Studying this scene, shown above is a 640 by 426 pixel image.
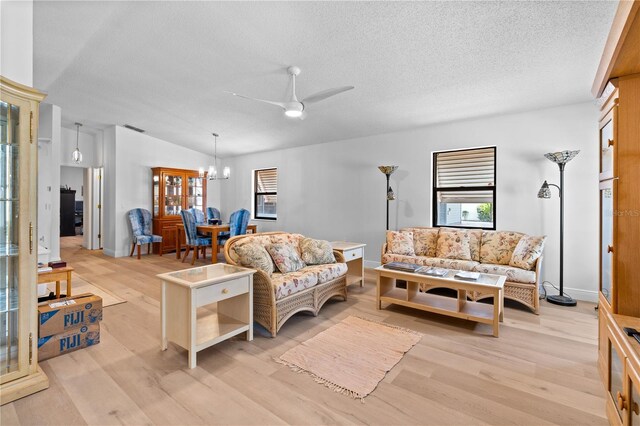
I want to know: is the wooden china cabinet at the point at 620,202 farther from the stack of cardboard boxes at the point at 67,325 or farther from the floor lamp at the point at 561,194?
the stack of cardboard boxes at the point at 67,325

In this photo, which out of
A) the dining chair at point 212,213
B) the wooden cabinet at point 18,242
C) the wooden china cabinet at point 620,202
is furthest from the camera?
the dining chair at point 212,213

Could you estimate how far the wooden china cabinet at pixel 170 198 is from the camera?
697 cm

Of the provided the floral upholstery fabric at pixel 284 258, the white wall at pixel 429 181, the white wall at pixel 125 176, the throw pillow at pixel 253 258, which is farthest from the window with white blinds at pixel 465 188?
the white wall at pixel 125 176

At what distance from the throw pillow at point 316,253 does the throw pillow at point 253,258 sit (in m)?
0.77

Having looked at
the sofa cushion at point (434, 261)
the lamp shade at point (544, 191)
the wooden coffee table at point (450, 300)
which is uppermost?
the lamp shade at point (544, 191)

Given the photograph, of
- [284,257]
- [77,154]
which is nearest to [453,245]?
[284,257]

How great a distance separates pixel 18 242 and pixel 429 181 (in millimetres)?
4820

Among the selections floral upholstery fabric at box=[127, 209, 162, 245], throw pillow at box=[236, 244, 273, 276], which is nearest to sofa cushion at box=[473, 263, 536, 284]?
throw pillow at box=[236, 244, 273, 276]

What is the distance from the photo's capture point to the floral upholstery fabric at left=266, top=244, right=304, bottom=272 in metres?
3.32

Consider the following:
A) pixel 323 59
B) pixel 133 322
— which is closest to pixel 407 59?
pixel 323 59

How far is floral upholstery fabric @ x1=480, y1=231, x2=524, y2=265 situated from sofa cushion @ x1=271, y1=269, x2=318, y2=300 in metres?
2.43

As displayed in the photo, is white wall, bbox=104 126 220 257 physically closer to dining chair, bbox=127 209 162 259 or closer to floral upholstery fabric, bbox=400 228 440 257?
dining chair, bbox=127 209 162 259

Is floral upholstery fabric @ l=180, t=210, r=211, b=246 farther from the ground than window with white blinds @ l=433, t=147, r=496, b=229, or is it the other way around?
window with white blinds @ l=433, t=147, r=496, b=229

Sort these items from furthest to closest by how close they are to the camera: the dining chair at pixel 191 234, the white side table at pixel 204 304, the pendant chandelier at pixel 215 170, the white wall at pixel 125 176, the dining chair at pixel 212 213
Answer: the dining chair at pixel 212 213 < the white wall at pixel 125 176 < the pendant chandelier at pixel 215 170 < the dining chair at pixel 191 234 < the white side table at pixel 204 304
